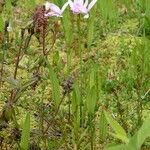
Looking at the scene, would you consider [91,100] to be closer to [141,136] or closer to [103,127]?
[103,127]

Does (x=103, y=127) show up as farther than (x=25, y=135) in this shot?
Yes

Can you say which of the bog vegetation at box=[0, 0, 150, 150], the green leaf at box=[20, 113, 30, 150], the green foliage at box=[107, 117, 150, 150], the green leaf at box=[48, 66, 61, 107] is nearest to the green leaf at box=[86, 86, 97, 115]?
the bog vegetation at box=[0, 0, 150, 150]

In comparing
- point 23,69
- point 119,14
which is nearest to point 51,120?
point 23,69

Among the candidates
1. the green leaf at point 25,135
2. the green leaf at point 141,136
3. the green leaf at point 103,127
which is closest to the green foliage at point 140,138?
the green leaf at point 141,136

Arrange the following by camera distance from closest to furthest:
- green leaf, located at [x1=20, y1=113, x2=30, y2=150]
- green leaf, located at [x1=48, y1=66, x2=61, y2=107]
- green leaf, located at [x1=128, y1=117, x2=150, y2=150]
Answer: green leaf, located at [x1=128, y1=117, x2=150, y2=150] → green leaf, located at [x1=20, y1=113, x2=30, y2=150] → green leaf, located at [x1=48, y1=66, x2=61, y2=107]

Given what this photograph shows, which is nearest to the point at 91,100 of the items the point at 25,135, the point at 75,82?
the point at 75,82

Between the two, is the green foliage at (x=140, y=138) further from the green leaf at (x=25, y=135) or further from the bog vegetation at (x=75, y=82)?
the green leaf at (x=25, y=135)

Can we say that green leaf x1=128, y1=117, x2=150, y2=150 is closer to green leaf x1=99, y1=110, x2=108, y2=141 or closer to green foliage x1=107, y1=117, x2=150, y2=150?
green foliage x1=107, y1=117, x2=150, y2=150

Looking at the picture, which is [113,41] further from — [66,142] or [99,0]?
[66,142]
